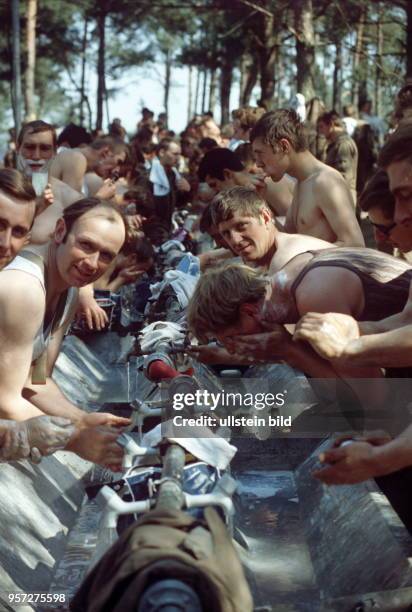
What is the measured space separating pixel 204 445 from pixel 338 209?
143 inches

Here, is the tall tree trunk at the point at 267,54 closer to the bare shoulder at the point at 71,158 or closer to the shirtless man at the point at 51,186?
the bare shoulder at the point at 71,158

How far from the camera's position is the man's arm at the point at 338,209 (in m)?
7.27

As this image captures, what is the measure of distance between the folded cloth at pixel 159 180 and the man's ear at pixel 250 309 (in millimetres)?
10799

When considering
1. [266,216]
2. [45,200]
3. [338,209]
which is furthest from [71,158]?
[266,216]

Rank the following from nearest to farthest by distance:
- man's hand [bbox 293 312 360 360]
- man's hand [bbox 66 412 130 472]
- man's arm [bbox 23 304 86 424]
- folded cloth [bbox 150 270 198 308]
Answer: man's hand [bbox 293 312 360 360] → man's hand [bbox 66 412 130 472] → man's arm [bbox 23 304 86 424] → folded cloth [bbox 150 270 198 308]

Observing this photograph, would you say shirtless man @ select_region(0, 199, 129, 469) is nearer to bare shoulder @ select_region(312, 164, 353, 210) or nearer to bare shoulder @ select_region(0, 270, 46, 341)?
bare shoulder @ select_region(0, 270, 46, 341)

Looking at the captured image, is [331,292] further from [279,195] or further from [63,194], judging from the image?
[279,195]

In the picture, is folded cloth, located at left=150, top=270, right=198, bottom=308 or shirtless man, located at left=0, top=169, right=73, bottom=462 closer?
shirtless man, located at left=0, top=169, right=73, bottom=462

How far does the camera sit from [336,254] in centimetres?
506

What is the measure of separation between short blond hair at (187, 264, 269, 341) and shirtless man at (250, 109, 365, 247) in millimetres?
2404

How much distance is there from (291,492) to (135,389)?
2.04m

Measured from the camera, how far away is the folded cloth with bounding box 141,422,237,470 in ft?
12.9

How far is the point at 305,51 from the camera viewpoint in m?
18.9

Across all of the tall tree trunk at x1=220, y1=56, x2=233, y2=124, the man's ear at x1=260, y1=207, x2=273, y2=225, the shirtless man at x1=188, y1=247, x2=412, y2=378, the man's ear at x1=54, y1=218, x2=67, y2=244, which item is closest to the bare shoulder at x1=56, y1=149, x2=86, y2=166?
the man's ear at x1=260, y1=207, x2=273, y2=225
